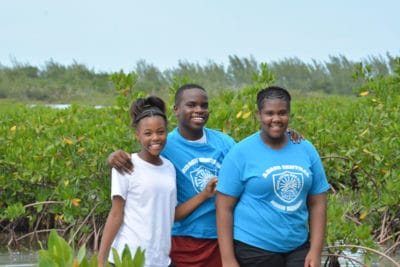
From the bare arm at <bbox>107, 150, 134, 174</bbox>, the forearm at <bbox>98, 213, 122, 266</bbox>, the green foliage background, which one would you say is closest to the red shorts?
the forearm at <bbox>98, 213, 122, 266</bbox>

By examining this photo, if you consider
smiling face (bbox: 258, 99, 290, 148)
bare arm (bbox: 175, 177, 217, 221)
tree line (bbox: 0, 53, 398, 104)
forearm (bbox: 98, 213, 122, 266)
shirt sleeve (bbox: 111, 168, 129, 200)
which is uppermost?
tree line (bbox: 0, 53, 398, 104)

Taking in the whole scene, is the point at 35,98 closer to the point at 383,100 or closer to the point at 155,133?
the point at 383,100

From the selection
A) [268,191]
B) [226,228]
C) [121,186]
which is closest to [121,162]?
[121,186]

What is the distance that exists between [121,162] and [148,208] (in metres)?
0.21

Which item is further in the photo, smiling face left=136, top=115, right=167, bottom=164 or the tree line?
the tree line

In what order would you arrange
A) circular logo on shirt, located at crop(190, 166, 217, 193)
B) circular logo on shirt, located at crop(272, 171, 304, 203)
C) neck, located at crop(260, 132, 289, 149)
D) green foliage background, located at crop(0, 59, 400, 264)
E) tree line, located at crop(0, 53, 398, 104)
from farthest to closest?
1. tree line, located at crop(0, 53, 398, 104)
2. green foliage background, located at crop(0, 59, 400, 264)
3. circular logo on shirt, located at crop(190, 166, 217, 193)
4. neck, located at crop(260, 132, 289, 149)
5. circular logo on shirt, located at crop(272, 171, 304, 203)

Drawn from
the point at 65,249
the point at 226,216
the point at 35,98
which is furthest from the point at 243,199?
the point at 35,98

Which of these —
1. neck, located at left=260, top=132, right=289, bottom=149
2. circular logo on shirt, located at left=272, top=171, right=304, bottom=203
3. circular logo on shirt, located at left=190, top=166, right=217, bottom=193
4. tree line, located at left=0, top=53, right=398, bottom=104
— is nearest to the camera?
circular logo on shirt, located at left=272, top=171, right=304, bottom=203

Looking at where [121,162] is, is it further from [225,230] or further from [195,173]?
[225,230]

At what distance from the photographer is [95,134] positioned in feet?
24.6

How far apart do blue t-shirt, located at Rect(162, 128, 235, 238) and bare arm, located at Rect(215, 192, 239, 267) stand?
0.17 m

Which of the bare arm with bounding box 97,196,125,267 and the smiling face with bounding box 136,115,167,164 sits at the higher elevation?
the smiling face with bounding box 136,115,167,164

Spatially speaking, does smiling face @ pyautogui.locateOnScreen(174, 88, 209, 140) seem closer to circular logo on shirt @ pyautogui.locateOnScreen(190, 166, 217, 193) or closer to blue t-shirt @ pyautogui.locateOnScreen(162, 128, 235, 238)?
blue t-shirt @ pyautogui.locateOnScreen(162, 128, 235, 238)

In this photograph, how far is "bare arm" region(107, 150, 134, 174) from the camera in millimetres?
3830
